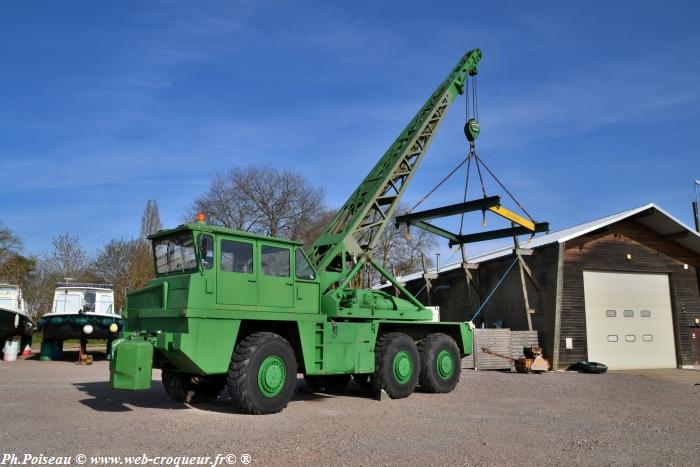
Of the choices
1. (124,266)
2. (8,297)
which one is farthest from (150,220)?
(8,297)

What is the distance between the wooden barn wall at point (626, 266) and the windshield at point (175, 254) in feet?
50.0

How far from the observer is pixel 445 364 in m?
13.2

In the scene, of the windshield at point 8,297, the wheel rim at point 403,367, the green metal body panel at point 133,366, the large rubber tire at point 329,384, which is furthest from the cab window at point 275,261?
the windshield at point 8,297

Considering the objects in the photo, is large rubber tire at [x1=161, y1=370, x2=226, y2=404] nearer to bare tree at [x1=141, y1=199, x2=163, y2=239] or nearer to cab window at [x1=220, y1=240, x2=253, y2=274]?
cab window at [x1=220, y1=240, x2=253, y2=274]

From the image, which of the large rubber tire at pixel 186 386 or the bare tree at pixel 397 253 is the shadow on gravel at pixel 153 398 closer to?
the large rubber tire at pixel 186 386

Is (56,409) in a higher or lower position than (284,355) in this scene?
lower

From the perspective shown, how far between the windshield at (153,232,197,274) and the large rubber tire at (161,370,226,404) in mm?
1890

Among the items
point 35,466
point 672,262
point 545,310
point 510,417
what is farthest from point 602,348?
point 35,466

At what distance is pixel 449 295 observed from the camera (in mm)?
25766

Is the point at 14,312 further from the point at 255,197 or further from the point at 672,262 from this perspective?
the point at 672,262

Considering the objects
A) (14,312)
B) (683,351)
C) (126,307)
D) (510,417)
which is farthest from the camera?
(683,351)

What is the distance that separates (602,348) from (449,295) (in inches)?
257

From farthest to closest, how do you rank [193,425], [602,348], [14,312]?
[602,348] → [14,312] → [193,425]

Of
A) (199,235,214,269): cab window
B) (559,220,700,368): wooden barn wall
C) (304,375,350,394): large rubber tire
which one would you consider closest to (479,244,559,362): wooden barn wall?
(559,220,700,368): wooden barn wall
